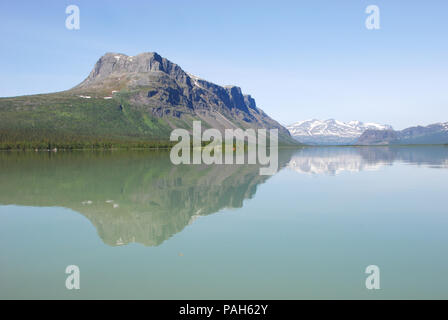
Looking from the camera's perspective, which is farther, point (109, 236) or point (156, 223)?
point (156, 223)

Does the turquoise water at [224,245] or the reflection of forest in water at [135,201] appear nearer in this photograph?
the turquoise water at [224,245]

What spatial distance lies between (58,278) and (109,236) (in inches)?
195

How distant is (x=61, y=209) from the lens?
22.6 metres

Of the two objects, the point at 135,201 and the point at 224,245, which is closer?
the point at 224,245

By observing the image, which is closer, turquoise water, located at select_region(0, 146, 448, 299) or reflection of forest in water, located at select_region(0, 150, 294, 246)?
turquoise water, located at select_region(0, 146, 448, 299)

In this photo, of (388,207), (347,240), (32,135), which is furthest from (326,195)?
(32,135)

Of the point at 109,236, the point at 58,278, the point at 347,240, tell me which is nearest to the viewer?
the point at 58,278

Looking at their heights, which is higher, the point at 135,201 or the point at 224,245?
the point at 135,201
